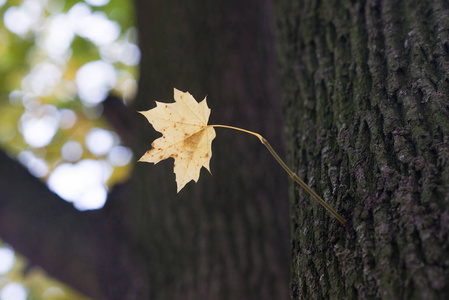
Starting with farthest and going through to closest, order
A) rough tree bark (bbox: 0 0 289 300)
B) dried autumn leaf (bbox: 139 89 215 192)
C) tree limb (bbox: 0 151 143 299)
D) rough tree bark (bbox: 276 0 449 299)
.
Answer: tree limb (bbox: 0 151 143 299)
rough tree bark (bbox: 0 0 289 300)
dried autumn leaf (bbox: 139 89 215 192)
rough tree bark (bbox: 276 0 449 299)

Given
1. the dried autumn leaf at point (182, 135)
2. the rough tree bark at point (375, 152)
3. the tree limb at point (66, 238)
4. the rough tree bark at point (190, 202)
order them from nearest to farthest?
the rough tree bark at point (375, 152) → the dried autumn leaf at point (182, 135) → the rough tree bark at point (190, 202) → the tree limb at point (66, 238)

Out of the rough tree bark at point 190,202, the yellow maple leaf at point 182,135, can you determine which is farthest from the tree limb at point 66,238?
the yellow maple leaf at point 182,135

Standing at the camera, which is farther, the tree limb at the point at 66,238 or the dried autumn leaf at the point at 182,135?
the tree limb at the point at 66,238

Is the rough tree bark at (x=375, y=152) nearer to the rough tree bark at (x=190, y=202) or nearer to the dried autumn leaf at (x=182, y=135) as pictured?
the dried autumn leaf at (x=182, y=135)

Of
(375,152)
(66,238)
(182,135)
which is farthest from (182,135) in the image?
(66,238)

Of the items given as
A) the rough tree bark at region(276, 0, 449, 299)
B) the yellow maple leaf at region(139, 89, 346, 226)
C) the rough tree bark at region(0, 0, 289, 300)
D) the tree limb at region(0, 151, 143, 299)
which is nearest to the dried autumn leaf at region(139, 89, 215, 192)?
the yellow maple leaf at region(139, 89, 346, 226)

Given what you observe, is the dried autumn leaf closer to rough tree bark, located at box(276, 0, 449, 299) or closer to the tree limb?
rough tree bark, located at box(276, 0, 449, 299)
